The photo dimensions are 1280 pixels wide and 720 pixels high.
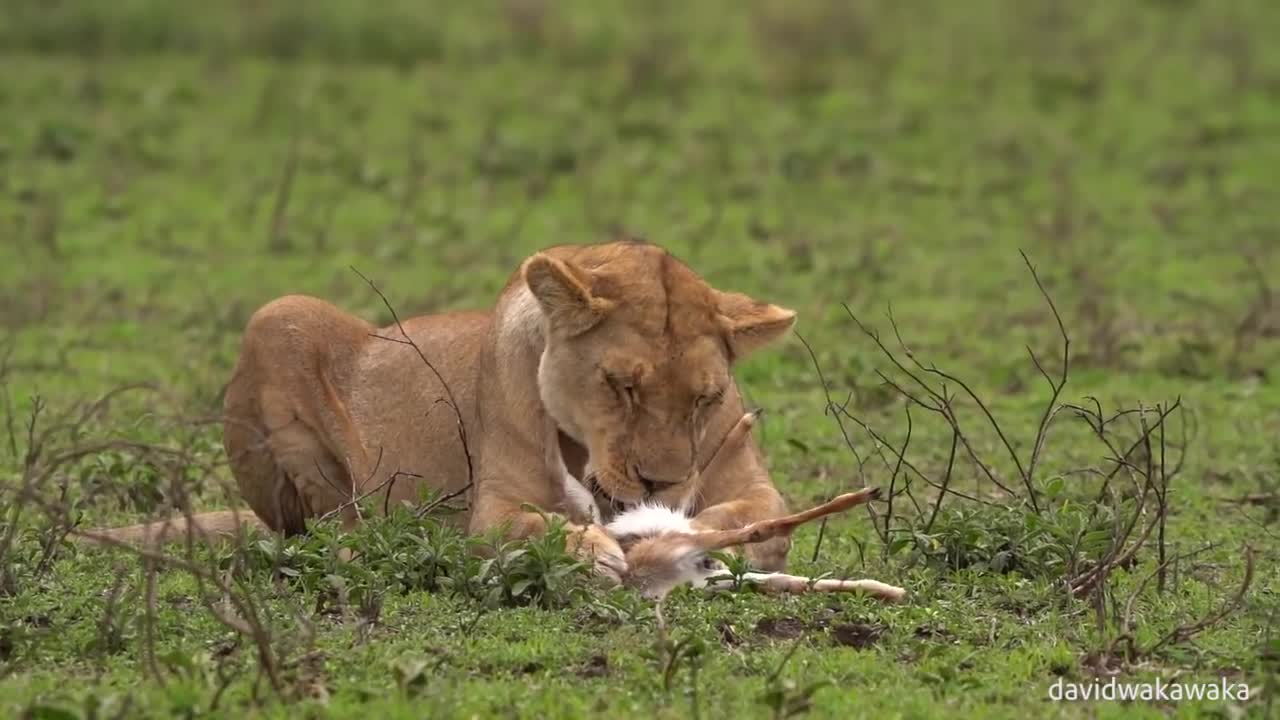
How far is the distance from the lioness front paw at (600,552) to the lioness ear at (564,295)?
592 millimetres

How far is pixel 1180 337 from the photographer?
11312 millimetres

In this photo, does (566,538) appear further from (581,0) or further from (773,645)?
(581,0)

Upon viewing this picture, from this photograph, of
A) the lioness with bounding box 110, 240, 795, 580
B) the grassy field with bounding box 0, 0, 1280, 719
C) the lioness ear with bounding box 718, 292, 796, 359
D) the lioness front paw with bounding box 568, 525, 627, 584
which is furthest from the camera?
the lioness ear with bounding box 718, 292, 796, 359

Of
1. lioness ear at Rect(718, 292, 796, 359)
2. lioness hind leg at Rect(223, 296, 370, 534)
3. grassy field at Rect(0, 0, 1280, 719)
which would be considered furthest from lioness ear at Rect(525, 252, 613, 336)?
lioness hind leg at Rect(223, 296, 370, 534)

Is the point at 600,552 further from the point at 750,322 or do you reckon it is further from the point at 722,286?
the point at 722,286

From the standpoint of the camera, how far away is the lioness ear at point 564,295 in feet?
20.9

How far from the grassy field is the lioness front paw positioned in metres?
0.19

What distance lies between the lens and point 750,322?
21.8ft

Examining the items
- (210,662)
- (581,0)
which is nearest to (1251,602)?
(210,662)

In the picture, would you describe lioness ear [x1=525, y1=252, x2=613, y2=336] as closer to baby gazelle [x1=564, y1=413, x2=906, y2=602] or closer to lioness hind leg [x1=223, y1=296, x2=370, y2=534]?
baby gazelle [x1=564, y1=413, x2=906, y2=602]

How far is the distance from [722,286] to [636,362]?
19.9 feet

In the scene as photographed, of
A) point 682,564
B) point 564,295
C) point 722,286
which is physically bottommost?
point 722,286

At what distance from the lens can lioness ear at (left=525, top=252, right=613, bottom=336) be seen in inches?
251

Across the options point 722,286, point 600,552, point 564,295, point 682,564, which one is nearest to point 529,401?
point 564,295
